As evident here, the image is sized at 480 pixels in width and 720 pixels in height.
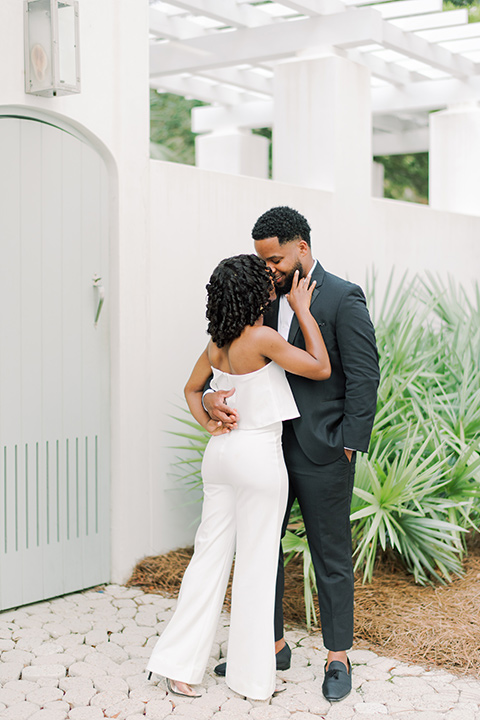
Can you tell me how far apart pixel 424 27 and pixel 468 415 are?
3.70 metres

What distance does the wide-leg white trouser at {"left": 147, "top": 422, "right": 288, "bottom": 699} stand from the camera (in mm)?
3312

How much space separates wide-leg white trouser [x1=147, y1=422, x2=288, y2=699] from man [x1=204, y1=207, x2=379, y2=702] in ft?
0.44

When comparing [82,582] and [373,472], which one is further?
[82,582]

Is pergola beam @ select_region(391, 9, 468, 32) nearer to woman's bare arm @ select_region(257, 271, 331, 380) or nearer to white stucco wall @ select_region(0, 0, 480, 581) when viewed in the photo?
white stucco wall @ select_region(0, 0, 480, 581)

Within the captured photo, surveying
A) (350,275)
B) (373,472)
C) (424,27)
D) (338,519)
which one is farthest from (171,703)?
(424,27)

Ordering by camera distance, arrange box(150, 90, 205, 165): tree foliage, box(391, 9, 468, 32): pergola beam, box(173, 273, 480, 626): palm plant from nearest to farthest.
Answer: box(173, 273, 480, 626): palm plant, box(391, 9, 468, 32): pergola beam, box(150, 90, 205, 165): tree foliage

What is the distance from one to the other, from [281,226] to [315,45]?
3.75m

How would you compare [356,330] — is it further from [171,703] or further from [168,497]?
[168,497]

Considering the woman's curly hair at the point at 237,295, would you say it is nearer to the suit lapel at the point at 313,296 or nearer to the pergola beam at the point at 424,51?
the suit lapel at the point at 313,296

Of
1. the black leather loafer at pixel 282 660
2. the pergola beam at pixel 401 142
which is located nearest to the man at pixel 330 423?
the black leather loafer at pixel 282 660

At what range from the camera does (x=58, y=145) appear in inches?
177

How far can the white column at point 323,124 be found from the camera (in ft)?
21.6

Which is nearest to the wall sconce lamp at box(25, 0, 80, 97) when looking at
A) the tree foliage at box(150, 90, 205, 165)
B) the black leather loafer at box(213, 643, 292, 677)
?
the black leather loafer at box(213, 643, 292, 677)

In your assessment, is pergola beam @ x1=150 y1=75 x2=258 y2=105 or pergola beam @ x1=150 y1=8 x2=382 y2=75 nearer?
pergola beam @ x1=150 y1=8 x2=382 y2=75
